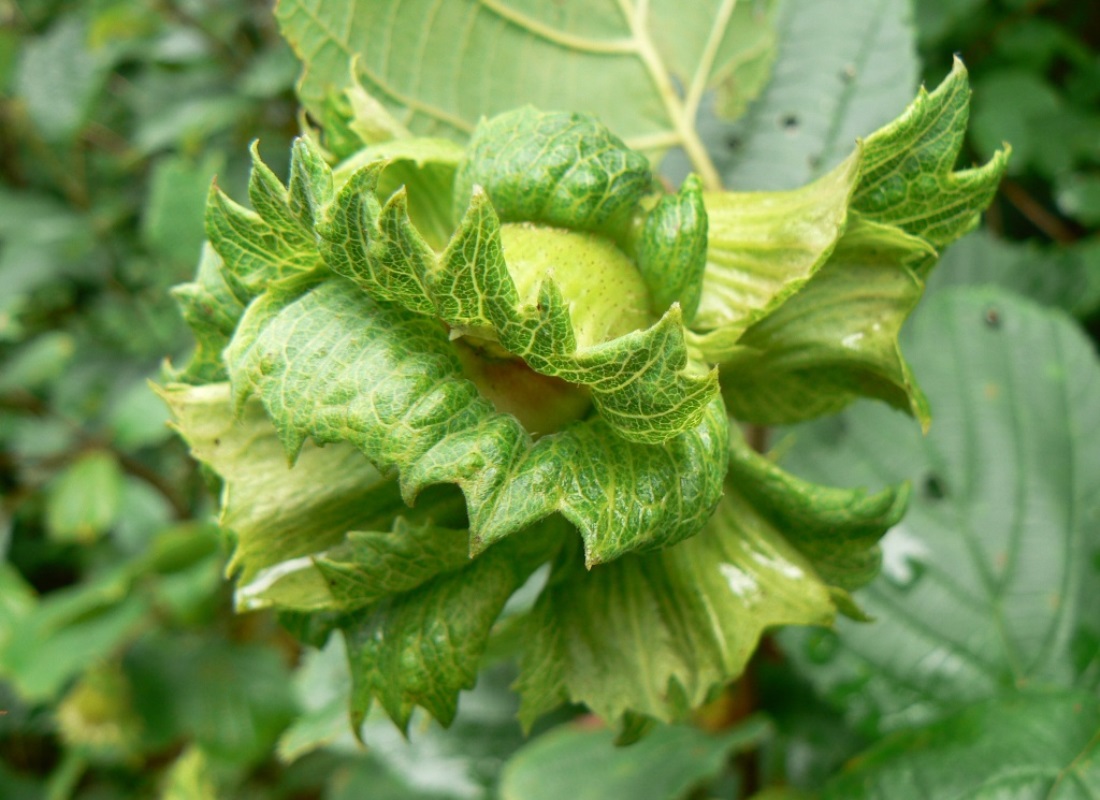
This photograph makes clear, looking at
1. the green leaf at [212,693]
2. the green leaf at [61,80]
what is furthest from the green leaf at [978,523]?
the green leaf at [61,80]

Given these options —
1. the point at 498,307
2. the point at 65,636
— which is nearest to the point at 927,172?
the point at 498,307

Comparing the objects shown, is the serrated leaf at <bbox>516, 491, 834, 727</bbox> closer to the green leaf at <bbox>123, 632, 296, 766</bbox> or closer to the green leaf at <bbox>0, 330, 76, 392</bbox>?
the green leaf at <bbox>123, 632, 296, 766</bbox>

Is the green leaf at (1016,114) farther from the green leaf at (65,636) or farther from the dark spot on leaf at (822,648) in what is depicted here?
the green leaf at (65,636)

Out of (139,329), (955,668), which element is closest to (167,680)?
(139,329)

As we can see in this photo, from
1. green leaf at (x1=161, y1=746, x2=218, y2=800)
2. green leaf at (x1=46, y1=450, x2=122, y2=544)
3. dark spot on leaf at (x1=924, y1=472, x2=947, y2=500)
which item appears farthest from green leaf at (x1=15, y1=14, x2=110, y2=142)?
dark spot on leaf at (x1=924, y1=472, x2=947, y2=500)

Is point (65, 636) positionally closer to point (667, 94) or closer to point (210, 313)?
point (210, 313)

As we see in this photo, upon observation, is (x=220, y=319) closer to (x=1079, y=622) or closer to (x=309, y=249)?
(x=309, y=249)
